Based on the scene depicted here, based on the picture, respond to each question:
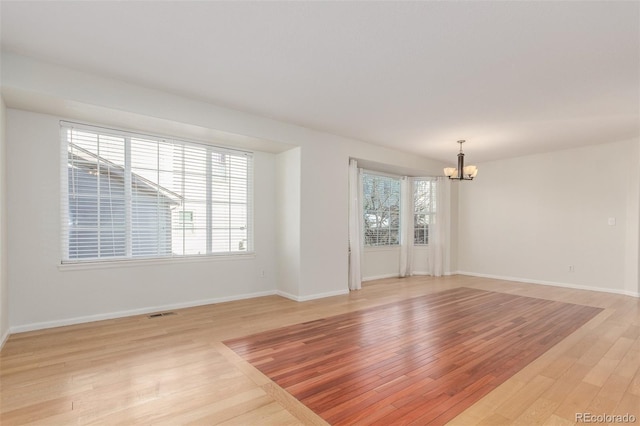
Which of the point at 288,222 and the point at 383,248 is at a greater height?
the point at 288,222

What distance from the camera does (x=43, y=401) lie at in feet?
7.26

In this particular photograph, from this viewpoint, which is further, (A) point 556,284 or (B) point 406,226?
(B) point 406,226

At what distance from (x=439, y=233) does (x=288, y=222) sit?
13.6 feet

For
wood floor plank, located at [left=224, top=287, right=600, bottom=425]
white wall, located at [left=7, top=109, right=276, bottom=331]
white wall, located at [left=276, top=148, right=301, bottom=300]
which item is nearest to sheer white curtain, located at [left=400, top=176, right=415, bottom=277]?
wood floor plank, located at [left=224, top=287, right=600, bottom=425]

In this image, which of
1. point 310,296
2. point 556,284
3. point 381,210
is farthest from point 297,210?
point 556,284

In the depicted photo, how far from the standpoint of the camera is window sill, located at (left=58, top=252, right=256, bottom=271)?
12.7ft

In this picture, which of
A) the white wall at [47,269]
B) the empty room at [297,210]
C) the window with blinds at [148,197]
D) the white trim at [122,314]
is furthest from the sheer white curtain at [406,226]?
the white wall at [47,269]

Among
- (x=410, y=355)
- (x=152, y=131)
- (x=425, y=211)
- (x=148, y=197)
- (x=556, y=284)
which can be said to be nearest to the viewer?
(x=410, y=355)

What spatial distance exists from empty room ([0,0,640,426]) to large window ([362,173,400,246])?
0.43m

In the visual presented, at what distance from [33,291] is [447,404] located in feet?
14.4

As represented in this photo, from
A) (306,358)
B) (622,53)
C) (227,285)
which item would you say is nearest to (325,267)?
(227,285)

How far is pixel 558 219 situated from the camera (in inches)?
255

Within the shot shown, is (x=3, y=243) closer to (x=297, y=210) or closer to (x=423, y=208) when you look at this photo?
(x=297, y=210)

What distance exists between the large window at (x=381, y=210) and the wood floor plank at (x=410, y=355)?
2673 mm
